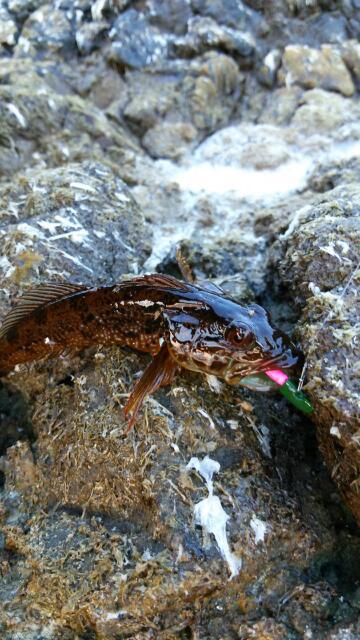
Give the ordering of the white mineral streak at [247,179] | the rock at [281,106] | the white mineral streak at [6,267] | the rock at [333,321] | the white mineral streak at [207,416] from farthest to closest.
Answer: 1. the rock at [281,106]
2. the white mineral streak at [247,179]
3. the white mineral streak at [6,267]
4. the white mineral streak at [207,416]
5. the rock at [333,321]

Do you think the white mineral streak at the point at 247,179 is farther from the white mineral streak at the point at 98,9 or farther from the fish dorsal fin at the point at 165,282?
the white mineral streak at the point at 98,9

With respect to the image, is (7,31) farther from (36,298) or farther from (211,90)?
(36,298)

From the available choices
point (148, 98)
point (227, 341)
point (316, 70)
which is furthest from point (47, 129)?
point (227, 341)

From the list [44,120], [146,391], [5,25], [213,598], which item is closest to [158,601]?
[213,598]

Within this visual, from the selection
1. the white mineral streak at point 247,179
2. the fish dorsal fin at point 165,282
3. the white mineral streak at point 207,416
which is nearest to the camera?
the white mineral streak at point 207,416

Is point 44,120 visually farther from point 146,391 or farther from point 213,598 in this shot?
point 213,598

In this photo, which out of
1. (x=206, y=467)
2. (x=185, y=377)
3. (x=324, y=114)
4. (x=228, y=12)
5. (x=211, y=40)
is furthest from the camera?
(x=228, y=12)

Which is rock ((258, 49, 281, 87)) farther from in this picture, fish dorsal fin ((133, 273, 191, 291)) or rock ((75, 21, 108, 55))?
fish dorsal fin ((133, 273, 191, 291))

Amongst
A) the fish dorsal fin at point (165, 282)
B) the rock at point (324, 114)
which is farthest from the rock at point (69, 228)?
the rock at point (324, 114)
